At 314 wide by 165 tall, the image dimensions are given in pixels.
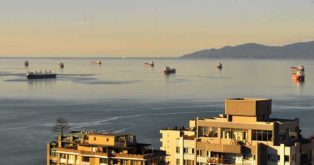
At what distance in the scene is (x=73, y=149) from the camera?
73.4 meters

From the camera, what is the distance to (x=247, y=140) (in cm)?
6656

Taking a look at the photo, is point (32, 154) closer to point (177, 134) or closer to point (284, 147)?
point (177, 134)

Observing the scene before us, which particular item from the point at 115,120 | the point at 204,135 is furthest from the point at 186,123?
the point at 204,135

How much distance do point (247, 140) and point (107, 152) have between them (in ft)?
54.6

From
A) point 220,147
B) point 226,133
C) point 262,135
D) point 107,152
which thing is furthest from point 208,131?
point 107,152

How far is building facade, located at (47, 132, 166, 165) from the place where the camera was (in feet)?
225

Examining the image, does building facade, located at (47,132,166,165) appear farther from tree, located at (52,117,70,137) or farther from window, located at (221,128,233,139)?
tree, located at (52,117,70,137)

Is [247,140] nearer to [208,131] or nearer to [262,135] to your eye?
[262,135]

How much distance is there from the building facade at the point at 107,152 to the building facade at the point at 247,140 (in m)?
5.16

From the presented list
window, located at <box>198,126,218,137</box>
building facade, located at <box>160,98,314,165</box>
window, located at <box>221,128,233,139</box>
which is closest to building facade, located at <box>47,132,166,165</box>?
building facade, located at <box>160,98,314,165</box>

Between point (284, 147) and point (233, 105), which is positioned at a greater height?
point (233, 105)

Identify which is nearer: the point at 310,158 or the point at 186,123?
the point at 310,158

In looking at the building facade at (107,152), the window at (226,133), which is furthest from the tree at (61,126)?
the window at (226,133)

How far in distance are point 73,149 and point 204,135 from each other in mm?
16726
